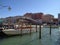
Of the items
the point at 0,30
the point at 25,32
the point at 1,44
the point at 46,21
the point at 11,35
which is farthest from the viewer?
the point at 46,21

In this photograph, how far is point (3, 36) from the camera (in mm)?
39750

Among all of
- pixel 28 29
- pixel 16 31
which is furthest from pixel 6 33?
pixel 28 29

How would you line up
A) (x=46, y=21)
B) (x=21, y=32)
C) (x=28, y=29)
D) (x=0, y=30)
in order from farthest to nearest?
(x=46, y=21)
(x=28, y=29)
(x=21, y=32)
(x=0, y=30)

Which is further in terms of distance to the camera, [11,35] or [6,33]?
[11,35]

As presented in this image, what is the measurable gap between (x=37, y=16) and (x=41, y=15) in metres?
6.12

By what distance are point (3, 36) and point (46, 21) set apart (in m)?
135

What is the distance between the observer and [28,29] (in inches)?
2162

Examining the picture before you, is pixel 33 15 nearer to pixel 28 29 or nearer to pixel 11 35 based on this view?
pixel 28 29

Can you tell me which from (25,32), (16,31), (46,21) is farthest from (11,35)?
(46,21)

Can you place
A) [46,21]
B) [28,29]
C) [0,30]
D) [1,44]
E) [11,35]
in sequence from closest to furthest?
[1,44], [0,30], [11,35], [28,29], [46,21]

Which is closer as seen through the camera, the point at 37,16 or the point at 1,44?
the point at 1,44

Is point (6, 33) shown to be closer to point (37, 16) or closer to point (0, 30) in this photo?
point (0, 30)

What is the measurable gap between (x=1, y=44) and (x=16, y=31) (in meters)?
18.0

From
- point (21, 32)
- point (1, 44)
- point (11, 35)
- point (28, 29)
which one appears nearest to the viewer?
point (1, 44)
